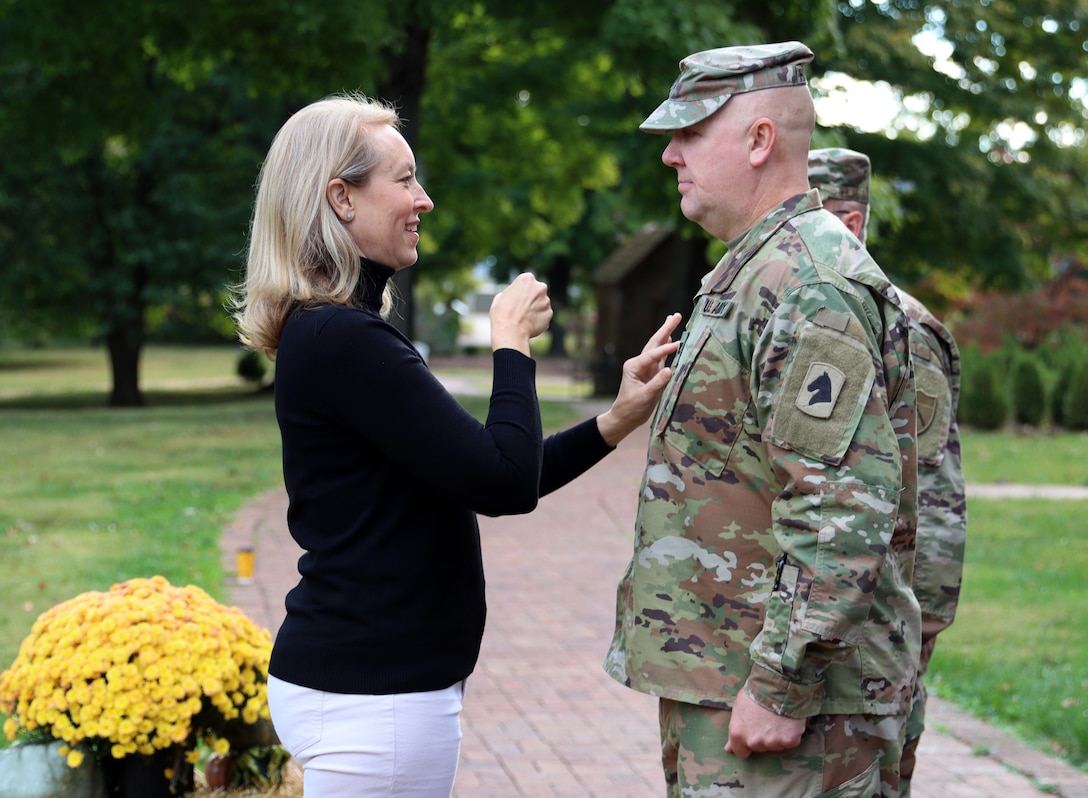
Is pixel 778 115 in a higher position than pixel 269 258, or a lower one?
higher

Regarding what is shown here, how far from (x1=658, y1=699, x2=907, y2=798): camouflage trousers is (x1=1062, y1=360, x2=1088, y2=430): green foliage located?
18.8 meters

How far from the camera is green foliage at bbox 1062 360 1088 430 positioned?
19.6 m

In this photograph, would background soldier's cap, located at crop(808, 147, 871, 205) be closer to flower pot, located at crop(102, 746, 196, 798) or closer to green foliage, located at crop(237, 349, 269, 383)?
flower pot, located at crop(102, 746, 196, 798)

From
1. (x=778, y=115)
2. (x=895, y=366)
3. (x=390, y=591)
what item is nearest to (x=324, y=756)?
(x=390, y=591)

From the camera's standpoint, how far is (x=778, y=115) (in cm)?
244

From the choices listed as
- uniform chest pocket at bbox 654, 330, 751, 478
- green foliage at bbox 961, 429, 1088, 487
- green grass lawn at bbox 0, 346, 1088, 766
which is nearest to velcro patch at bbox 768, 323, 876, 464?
uniform chest pocket at bbox 654, 330, 751, 478

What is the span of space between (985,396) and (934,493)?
16.9 metres

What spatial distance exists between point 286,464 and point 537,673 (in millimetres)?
4115

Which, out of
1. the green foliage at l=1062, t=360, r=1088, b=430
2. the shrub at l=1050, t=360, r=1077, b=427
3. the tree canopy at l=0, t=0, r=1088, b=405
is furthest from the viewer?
the shrub at l=1050, t=360, r=1077, b=427

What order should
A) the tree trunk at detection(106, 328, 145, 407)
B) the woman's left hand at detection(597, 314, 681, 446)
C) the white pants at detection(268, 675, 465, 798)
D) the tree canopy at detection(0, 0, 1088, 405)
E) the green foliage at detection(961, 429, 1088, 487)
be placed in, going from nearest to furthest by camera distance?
the white pants at detection(268, 675, 465, 798) → the woman's left hand at detection(597, 314, 681, 446) → the green foliage at detection(961, 429, 1088, 487) → the tree canopy at detection(0, 0, 1088, 405) → the tree trunk at detection(106, 328, 145, 407)

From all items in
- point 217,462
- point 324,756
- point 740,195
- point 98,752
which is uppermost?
point 740,195

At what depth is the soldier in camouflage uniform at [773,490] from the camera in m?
2.25

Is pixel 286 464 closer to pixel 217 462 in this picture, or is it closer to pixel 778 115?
pixel 778 115

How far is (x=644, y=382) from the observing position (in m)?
2.79
